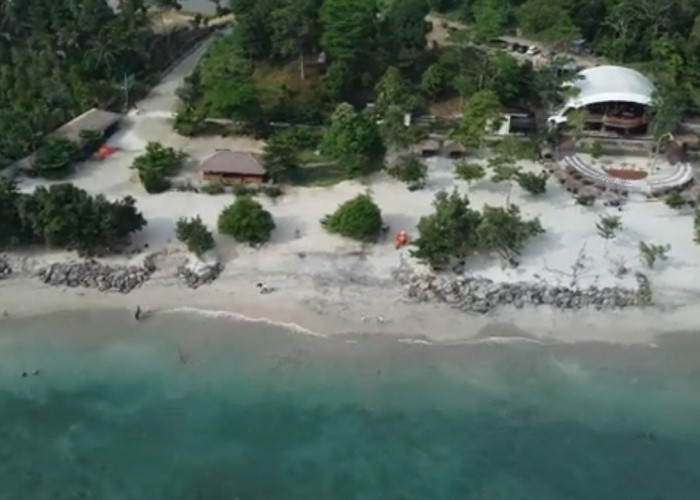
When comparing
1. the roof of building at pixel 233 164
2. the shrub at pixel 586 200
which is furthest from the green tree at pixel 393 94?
the shrub at pixel 586 200

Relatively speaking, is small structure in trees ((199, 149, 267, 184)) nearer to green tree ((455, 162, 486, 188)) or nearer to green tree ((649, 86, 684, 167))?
green tree ((455, 162, 486, 188))

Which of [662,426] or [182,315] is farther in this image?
[182,315]

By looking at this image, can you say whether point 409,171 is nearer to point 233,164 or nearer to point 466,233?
point 466,233

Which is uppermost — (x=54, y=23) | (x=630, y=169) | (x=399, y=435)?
(x=54, y=23)

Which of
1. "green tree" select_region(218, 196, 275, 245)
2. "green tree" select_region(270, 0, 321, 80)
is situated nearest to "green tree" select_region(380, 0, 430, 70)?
"green tree" select_region(270, 0, 321, 80)

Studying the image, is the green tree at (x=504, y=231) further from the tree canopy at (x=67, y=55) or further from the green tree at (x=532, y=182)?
the tree canopy at (x=67, y=55)

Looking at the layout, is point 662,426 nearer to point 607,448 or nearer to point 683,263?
point 607,448

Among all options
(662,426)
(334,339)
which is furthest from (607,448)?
(334,339)
